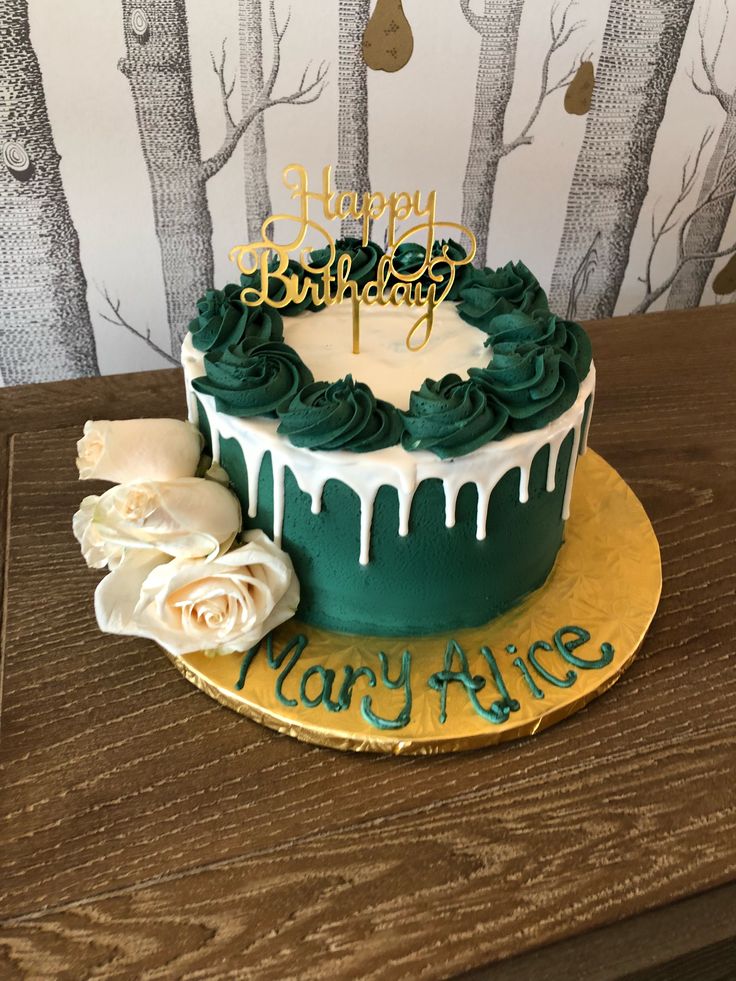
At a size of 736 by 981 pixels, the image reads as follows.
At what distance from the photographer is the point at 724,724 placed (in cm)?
92

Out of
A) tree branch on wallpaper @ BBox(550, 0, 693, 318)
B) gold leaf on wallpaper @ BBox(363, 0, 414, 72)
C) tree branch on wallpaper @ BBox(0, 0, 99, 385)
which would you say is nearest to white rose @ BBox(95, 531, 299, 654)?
tree branch on wallpaper @ BBox(0, 0, 99, 385)

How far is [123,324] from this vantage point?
177 centimetres

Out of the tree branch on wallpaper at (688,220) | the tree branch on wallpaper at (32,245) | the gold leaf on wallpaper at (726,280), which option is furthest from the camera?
the gold leaf on wallpaper at (726,280)

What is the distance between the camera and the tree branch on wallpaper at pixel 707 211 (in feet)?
6.04

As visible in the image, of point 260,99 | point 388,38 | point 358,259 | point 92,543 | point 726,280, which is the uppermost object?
point 388,38

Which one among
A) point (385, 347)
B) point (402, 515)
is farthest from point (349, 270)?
point (402, 515)

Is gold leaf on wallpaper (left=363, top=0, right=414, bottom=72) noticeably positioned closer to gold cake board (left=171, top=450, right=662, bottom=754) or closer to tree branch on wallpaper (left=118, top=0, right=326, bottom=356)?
tree branch on wallpaper (left=118, top=0, right=326, bottom=356)

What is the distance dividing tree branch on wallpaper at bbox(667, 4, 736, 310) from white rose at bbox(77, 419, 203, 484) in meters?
1.54

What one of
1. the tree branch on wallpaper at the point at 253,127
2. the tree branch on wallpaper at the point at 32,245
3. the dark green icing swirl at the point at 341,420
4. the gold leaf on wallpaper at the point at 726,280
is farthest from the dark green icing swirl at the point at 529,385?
the gold leaf on wallpaper at the point at 726,280

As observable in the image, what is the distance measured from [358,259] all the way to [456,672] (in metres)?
0.57

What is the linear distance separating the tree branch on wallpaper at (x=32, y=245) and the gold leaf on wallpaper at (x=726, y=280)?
1.61m

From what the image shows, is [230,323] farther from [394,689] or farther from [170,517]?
[394,689]

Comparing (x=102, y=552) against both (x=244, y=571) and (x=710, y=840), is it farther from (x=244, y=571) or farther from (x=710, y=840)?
(x=710, y=840)

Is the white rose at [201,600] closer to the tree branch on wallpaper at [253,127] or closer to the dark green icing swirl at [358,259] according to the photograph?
the dark green icing swirl at [358,259]
